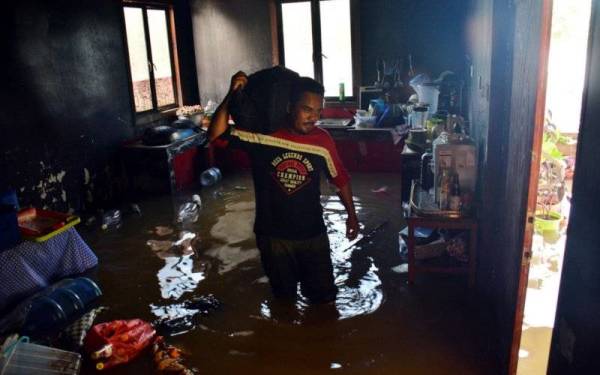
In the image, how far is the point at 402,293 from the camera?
4176 millimetres

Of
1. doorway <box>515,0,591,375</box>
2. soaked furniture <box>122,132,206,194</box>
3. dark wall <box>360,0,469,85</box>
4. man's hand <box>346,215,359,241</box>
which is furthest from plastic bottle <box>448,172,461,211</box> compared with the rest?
soaked furniture <box>122,132,206,194</box>

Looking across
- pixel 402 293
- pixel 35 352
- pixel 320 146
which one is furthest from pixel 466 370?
pixel 35 352

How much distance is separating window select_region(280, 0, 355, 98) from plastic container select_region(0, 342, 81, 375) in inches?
244

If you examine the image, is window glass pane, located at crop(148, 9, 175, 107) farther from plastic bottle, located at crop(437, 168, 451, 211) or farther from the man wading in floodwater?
plastic bottle, located at crop(437, 168, 451, 211)

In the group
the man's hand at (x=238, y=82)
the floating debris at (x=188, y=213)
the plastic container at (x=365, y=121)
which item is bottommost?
the floating debris at (x=188, y=213)

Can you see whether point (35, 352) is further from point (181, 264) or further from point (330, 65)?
point (330, 65)

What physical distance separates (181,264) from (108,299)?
812 mm

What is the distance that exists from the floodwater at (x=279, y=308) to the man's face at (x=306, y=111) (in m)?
1.44

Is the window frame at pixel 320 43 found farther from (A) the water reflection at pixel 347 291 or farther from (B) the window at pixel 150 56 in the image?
(A) the water reflection at pixel 347 291

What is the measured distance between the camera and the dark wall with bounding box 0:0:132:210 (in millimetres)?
5594

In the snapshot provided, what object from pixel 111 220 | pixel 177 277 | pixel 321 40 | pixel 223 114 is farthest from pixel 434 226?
pixel 321 40

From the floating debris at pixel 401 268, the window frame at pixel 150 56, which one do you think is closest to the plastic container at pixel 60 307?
the floating debris at pixel 401 268

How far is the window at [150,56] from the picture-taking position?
7527 millimetres

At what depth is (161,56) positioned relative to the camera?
816 cm
